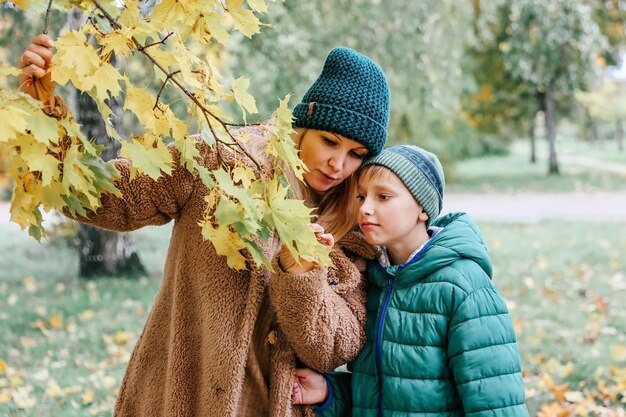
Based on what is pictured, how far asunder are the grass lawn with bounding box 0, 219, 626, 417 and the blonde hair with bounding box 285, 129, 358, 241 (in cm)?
182

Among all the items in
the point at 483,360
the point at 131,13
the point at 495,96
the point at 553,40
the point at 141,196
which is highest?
the point at 495,96

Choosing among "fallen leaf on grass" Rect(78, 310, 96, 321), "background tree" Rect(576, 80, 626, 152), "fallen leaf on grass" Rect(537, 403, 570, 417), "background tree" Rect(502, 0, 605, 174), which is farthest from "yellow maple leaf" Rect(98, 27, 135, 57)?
"background tree" Rect(576, 80, 626, 152)

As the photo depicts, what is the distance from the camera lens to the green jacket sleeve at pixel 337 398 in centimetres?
205

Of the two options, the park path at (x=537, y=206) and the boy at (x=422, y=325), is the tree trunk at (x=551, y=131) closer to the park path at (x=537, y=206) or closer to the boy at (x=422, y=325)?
the park path at (x=537, y=206)

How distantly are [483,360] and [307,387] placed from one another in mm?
499

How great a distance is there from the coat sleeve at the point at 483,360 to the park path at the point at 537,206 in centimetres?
920

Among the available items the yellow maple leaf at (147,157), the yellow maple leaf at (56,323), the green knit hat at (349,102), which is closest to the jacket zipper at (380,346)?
the green knit hat at (349,102)

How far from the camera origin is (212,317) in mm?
1921

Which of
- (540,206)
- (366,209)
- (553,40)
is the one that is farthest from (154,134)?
(540,206)

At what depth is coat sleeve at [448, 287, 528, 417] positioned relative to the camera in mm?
1849

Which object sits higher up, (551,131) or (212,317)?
(551,131)

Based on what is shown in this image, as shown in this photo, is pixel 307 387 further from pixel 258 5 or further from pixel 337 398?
pixel 258 5

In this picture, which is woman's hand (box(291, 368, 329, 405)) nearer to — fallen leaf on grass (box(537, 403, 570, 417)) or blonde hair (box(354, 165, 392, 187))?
blonde hair (box(354, 165, 392, 187))

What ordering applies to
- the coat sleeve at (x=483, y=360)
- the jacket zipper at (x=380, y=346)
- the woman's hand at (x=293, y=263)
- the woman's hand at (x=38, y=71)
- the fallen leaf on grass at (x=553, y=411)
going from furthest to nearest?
the fallen leaf on grass at (x=553, y=411) < the jacket zipper at (x=380, y=346) < the coat sleeve at (x=483, y=360) < the woman's hand at (x=293, y=263) < the woman's hand at (x=38, y=71)
